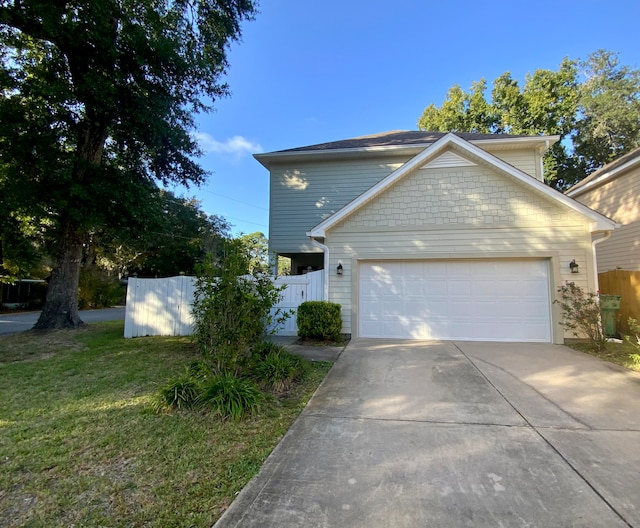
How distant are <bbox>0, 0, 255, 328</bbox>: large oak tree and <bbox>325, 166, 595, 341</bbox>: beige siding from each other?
661 centimetres

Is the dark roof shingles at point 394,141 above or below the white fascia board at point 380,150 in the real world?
above

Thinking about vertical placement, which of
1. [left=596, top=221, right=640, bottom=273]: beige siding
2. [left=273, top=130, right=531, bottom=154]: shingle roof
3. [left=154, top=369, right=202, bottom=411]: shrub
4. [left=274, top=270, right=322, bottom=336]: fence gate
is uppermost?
[left=273, top=130, right=531, bottom=154]: shingle roof

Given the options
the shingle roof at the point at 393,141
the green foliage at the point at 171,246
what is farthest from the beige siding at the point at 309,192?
the green foliage at the point at 171,246

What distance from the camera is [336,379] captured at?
5195 mm

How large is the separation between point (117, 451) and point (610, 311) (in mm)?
11031

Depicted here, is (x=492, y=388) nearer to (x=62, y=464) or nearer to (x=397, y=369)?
(x=397, y=369)

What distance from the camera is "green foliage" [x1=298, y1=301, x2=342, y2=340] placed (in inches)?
324

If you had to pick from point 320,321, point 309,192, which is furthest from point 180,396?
point 309,192

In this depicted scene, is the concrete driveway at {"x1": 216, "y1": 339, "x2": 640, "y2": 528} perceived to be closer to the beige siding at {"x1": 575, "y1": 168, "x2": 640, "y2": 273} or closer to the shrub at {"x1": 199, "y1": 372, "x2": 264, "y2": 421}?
the shrub at {"x1": 199, "y1": 372, "x2": 264, "y2": 421}

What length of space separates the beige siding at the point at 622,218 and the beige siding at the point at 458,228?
501cm

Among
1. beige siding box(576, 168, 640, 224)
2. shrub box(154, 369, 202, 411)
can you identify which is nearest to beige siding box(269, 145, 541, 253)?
beige siding box(576, 168, 640, 224)

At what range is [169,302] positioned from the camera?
945 centimetres

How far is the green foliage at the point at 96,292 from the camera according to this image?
2161cm

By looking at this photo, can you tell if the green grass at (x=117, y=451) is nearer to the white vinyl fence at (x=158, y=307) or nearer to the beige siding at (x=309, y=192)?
the white vinyl fence at (x=158, y=307)
